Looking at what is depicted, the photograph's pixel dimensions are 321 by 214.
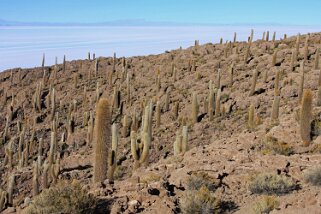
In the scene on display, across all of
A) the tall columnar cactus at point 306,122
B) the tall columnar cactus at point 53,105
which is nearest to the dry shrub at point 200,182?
the tall columnar cactus at point 306,122

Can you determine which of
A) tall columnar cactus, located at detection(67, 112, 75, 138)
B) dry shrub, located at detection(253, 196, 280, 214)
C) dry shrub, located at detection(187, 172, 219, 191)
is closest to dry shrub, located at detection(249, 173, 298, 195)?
dry shrub, located at detection(253, 196, 280, 214)

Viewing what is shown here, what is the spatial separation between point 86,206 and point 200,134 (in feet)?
51.7

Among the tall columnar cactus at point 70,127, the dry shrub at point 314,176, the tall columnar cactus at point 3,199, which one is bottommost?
the tall columnar cactus at point 3,199

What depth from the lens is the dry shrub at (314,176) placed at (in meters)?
9.14

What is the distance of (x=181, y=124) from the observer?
25.6 metres

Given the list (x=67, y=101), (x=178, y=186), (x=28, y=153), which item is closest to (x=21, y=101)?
(x=67, y=101)

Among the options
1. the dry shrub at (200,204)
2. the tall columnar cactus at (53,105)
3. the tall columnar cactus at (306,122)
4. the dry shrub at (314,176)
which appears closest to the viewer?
the dry shrub at (200,204)

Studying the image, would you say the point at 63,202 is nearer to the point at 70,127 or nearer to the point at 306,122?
the point at 306,122

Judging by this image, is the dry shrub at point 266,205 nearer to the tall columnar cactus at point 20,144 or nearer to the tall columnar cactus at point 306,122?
the tall columnar cactus at point 306,122

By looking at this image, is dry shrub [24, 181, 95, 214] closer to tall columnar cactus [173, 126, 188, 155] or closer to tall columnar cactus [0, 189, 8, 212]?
tall columnar cactus [173, 126, 188, 155]

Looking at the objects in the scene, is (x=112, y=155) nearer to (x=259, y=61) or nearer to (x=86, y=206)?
(x=86, y=206)

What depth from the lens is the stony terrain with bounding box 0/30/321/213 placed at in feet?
31.3

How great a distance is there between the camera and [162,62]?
40219 mm

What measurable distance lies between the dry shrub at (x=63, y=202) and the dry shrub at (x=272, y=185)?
355 cm
